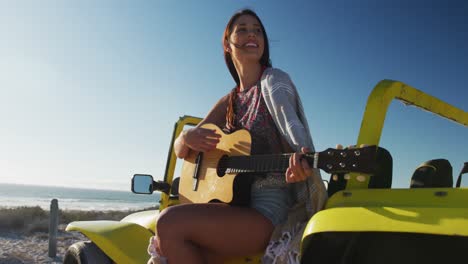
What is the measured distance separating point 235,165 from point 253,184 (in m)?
Answer: 0.18

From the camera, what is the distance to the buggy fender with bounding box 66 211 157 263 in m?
2.78

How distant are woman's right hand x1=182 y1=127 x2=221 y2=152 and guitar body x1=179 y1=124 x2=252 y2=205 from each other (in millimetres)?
39

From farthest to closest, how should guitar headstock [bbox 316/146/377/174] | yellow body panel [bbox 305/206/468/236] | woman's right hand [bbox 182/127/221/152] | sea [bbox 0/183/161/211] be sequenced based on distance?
sea [bbox 0/183/161/211], woman's right hand [bbox 182/127/221/152], guitar headstock [bbox 316/146/377/174], yellow body panel [bbox 305/206/468/236]

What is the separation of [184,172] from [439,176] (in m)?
1.62

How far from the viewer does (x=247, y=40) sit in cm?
269

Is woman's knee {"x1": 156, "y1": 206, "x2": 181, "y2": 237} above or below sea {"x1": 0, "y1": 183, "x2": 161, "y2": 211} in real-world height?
above

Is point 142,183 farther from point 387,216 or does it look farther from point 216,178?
point 387,216

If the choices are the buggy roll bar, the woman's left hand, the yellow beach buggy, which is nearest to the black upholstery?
the yellow beach buggy

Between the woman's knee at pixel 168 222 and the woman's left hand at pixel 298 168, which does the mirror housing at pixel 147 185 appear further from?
the woman's left hand at pixel 298 168

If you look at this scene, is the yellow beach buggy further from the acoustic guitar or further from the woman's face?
the woman's face

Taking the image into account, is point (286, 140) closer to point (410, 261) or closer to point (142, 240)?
point (410, 261)

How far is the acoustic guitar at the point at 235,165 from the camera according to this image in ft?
5.57

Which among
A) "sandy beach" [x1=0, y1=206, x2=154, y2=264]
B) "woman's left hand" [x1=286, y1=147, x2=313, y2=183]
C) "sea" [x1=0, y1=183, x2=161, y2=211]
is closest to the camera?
"woman's left hand" [x1=286, y1=147, x2=313, y2=183]

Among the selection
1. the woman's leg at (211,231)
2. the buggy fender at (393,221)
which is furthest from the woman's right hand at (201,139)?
the buggy fender at (393,221)
